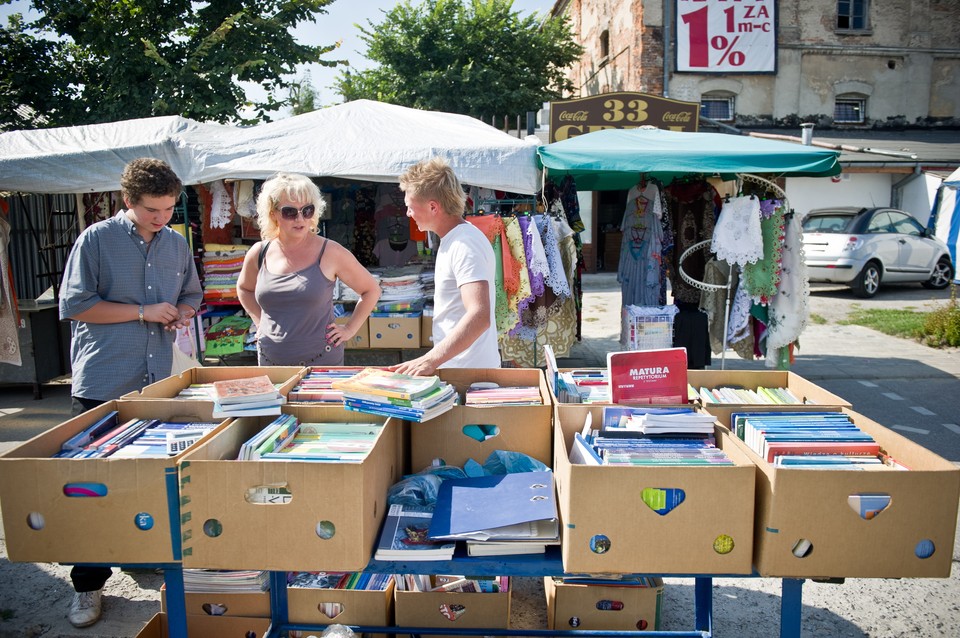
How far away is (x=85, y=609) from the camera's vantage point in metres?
2.83

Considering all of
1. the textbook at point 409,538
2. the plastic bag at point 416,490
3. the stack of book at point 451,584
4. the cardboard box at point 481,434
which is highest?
the cardboard box at point 481,434

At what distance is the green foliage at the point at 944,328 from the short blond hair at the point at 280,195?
8500 millimetres

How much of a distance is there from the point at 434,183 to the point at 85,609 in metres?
2.33

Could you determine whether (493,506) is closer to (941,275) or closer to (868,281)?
(868,281)

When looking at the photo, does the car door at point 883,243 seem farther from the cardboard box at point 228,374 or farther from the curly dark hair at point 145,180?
the curly dark hair at point 145,180

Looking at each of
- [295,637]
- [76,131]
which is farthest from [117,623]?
[76,131]

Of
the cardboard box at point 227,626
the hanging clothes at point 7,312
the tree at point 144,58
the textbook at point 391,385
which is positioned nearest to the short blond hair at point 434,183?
the textbook at point 391,385

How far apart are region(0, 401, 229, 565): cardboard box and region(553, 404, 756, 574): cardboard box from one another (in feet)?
3.53

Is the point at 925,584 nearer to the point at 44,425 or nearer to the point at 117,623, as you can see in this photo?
the point at 117,623

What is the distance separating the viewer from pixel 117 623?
2.83 m

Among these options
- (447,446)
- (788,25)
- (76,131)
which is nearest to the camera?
(447,446)

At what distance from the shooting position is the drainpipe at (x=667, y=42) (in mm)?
15484

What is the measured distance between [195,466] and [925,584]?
3.39 metres

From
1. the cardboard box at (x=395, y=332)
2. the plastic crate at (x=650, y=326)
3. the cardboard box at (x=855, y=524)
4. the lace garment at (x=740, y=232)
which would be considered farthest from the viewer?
the cardboard box at (x=395, y=332)
